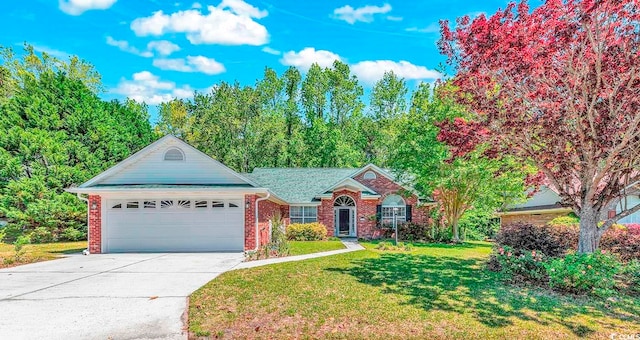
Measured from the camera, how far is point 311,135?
38750mm

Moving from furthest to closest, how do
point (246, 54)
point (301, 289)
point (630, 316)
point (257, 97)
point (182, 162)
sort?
point (257, 97) < point (246, 54) < point (182, 162) < point (301, 289) < point (630, 316)

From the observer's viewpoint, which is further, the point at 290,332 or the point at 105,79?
the point at 105,79

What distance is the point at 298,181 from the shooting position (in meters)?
25.0

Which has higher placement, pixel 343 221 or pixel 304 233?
pixel 343 221

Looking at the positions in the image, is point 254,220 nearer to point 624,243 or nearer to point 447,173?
point 447,173

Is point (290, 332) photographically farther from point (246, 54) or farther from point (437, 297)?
point (246, 54)

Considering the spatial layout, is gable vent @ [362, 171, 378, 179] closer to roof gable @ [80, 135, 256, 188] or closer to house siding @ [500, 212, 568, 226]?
house siding @ [500, 212, 568, 226]

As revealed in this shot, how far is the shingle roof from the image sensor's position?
76.0 ft

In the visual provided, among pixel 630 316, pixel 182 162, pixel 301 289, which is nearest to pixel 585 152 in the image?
pixel 630 316

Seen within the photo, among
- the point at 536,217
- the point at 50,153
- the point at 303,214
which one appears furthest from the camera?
the point at 536,217

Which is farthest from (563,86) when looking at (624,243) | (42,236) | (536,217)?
(42,236)

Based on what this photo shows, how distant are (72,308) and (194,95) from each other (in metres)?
36.8

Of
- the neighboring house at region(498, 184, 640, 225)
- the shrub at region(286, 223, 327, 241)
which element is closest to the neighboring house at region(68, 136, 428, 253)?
the shrub at region(286, 223, 327, 241)

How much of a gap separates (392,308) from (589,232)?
6.50 metres
